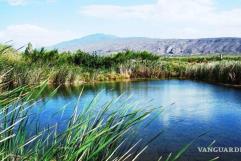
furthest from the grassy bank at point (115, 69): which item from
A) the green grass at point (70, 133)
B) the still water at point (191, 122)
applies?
the green grass at point (70, 133)

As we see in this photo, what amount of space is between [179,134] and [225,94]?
9.76 metres

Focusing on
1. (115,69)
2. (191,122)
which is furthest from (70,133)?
(115,69)

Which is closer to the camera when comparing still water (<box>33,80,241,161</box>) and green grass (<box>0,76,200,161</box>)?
green grass (<box>0,76,200,161</box>)

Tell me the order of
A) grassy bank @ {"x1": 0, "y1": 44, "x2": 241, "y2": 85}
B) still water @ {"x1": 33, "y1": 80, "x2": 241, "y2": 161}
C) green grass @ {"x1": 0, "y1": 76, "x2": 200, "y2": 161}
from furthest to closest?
grassy bank @ {"x1": 0, "y1": 44, "x2": 241, "y2": 85} → still water @ {"x1": 33, "y1": 80, "x2": 241, "y2": 161} → green grass @ {"x1": 0, "y1": 76, "x2": 200, "y2": 161}

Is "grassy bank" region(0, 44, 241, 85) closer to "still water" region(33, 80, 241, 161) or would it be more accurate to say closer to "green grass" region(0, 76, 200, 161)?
"still water" region(33, 80, 241, 161)

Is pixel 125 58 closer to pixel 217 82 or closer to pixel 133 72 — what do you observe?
pixel 133 72

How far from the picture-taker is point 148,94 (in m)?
20.6

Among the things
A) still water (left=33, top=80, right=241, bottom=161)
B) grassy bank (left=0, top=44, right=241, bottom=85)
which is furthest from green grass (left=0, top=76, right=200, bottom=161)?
grassy bank (left=0, top=44, right=241, bottom=85)

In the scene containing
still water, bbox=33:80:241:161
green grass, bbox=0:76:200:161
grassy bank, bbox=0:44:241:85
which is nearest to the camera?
green grass, bbox=0:76:200:161

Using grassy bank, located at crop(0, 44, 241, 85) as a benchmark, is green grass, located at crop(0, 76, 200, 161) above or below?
above

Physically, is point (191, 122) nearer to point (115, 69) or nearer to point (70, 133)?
point (70, 133)

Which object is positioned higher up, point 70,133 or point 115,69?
point 70,133

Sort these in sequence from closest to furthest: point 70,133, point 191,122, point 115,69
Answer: point 70,133 < point 191,122 < point 115,69

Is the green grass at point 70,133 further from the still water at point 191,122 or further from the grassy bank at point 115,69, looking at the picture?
the grassy bank at point 115,69
